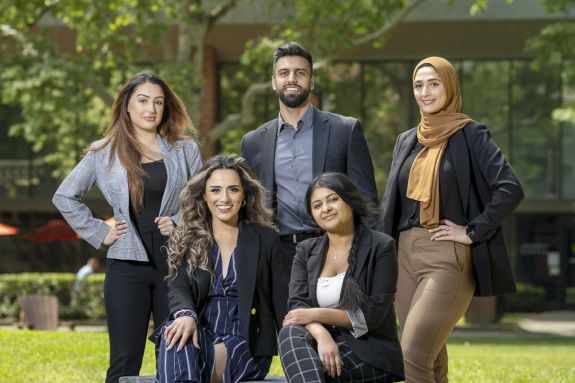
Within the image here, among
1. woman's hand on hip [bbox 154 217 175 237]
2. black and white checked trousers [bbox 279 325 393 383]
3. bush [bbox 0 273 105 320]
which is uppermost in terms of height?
woman's hand on hip [bbox 154 217 175 237]

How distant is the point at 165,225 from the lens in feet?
21.2

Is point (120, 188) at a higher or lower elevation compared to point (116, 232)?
higher

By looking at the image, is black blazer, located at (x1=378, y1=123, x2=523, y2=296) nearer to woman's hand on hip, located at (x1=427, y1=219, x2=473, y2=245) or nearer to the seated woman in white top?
woman's hand on hip, located at (x1=427, y1=219, x2=473, y2=245)

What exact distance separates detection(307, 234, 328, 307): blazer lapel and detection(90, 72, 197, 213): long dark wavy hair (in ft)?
3.82

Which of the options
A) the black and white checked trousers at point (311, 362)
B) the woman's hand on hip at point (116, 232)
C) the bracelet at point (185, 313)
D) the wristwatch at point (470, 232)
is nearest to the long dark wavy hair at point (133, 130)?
the woman's hand on hip at point (116, 232)

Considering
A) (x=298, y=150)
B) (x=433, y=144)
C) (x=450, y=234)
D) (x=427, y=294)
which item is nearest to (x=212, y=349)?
(x=427, y=294)

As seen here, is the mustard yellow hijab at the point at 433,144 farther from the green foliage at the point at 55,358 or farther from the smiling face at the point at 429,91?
the green foliage at the point at 55,358

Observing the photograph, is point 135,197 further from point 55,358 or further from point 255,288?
point 55,358

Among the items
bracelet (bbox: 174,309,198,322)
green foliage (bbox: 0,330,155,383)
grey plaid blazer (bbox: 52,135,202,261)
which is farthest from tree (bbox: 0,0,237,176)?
bracelet (bbox: 174,309,198,322)

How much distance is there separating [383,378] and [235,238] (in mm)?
1056

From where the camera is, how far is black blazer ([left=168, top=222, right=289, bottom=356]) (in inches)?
Result: 232

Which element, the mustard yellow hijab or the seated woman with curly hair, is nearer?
the seated woman with curly hair

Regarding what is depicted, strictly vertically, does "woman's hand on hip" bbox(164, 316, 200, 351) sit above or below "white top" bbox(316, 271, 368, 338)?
below

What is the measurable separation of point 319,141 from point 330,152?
89 millimetres
